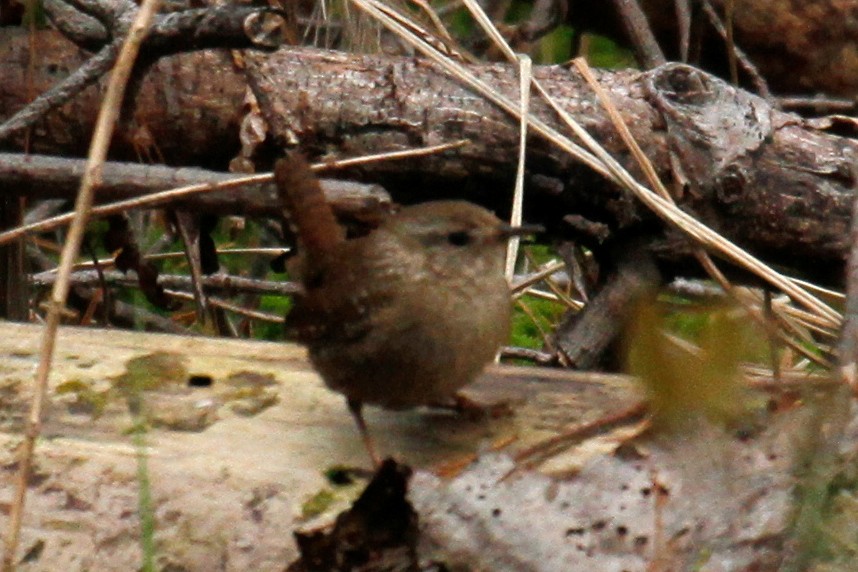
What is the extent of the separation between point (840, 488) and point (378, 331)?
4.55 ft

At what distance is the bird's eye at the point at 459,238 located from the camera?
9.37 feet

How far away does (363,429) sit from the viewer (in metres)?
2.61

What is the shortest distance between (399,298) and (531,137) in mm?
877

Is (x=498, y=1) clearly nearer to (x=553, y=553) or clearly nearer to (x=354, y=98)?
(x=354, y=98)

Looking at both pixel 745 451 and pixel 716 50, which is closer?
pixel 745 451

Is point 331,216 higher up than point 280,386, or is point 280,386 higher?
point 331,216

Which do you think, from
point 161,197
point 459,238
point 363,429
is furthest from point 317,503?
point 161,197

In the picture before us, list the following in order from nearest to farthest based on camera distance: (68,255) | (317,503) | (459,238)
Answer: (68,255)
(317,503)
(459,238)

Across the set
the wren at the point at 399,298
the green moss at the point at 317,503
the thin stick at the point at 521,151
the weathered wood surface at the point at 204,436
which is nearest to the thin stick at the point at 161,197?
the wren at the point at 399,298

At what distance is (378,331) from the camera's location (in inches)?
106

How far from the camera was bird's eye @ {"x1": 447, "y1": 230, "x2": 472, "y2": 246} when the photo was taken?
112 inches

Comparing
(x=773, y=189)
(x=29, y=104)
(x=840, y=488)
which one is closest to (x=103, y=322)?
(x=29, y=104)

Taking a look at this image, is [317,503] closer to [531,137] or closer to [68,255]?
[68,255]

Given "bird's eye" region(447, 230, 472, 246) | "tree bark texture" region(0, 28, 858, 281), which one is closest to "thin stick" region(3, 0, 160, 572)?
"bird's eye" region(447, 230, 472, 246)
